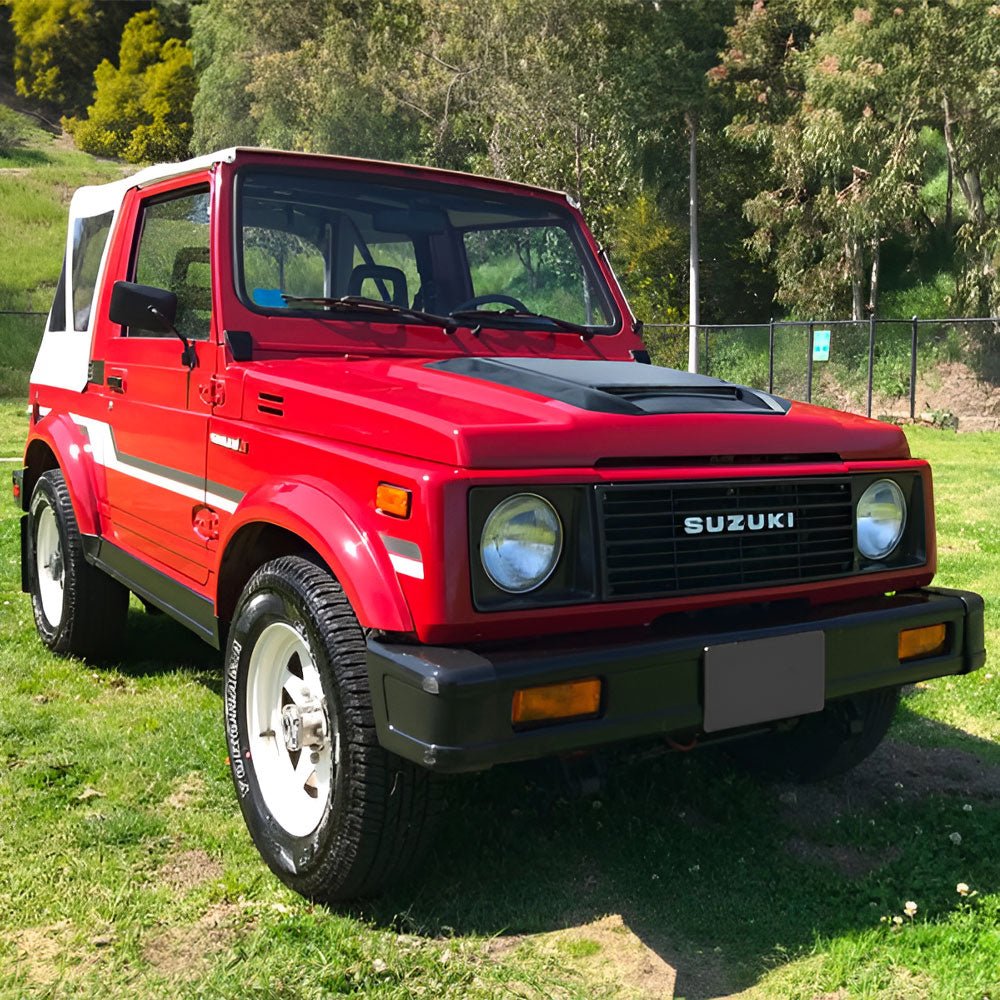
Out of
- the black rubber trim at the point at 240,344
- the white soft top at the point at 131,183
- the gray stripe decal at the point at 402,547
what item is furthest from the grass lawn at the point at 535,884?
the white soft top at the point at 131,183

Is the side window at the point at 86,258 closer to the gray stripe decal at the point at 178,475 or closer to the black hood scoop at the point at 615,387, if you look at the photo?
the gray stripe decal at the point at 178,475

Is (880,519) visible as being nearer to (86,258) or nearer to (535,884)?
(535,884)

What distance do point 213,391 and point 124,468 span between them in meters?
1.07

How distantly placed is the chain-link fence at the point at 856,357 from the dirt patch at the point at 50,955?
21788 mm

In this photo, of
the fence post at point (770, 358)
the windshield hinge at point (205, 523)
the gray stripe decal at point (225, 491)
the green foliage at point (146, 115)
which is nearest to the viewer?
the gray stripe decal at point (225, 491)

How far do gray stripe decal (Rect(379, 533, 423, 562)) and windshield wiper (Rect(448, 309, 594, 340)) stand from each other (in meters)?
1.55

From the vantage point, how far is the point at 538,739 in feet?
8.56

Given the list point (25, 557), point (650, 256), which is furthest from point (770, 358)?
point (25, 557)

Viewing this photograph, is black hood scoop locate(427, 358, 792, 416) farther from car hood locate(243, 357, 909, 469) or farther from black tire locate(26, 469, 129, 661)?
black tire locate(26, 469, 129, 661)

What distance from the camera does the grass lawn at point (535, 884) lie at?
9.28 ft

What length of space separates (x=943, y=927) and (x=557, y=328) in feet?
7.92

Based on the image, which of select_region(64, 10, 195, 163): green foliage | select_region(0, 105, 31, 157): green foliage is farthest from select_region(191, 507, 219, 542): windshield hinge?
select_region(64, 10, 195, 163): green foliage

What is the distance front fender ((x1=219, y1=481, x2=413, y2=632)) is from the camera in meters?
2.70

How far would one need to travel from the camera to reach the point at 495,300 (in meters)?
4.29
